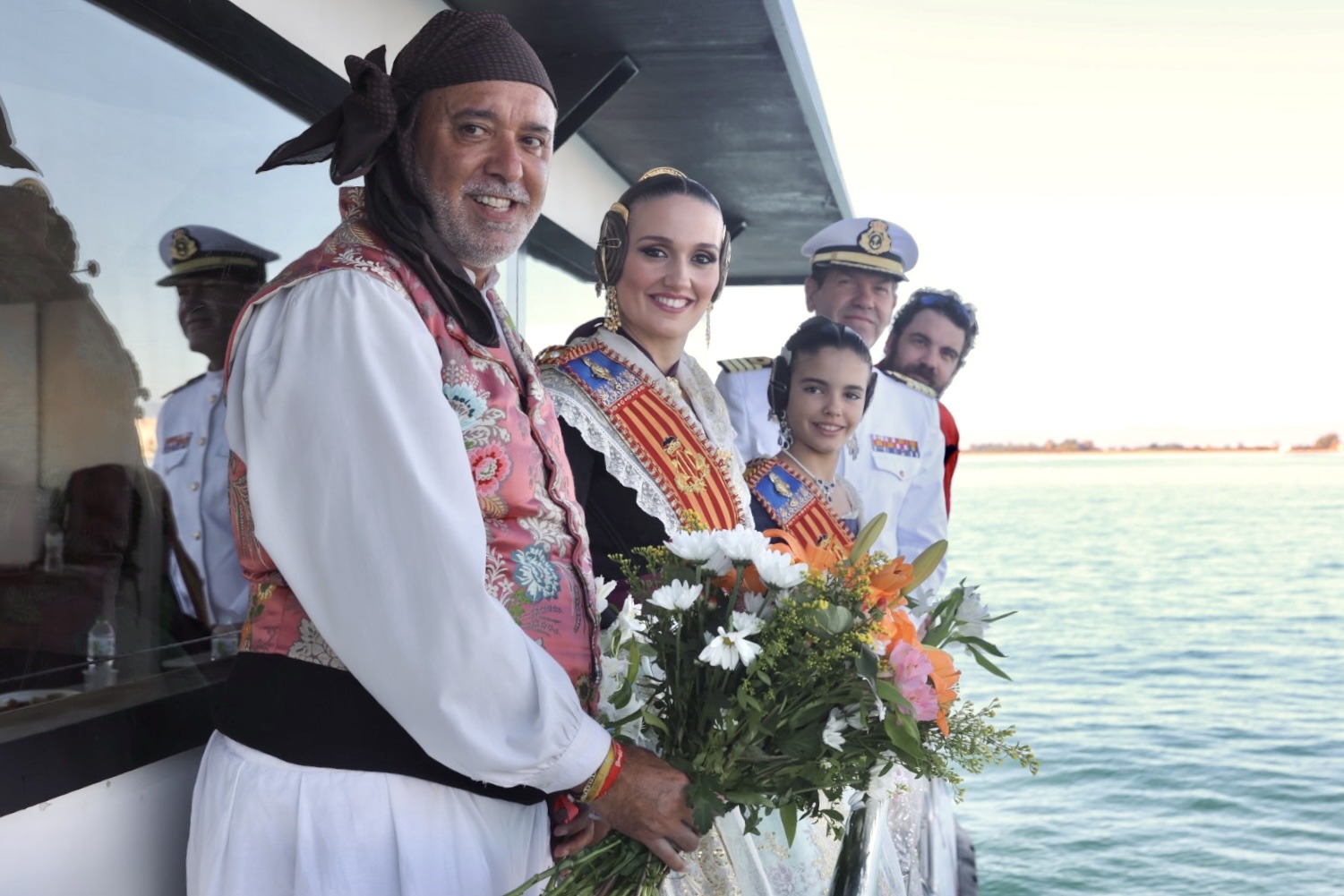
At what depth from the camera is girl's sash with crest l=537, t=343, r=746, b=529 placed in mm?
2617

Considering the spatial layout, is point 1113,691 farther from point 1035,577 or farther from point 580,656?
point 1035,577

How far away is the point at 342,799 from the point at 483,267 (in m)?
0.80

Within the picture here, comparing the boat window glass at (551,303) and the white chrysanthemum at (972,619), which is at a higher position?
the boat window glass at (551,303)

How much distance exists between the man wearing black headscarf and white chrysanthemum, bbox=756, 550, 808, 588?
26 cm

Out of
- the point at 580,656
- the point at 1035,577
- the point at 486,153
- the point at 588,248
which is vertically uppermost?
the point at 588,248

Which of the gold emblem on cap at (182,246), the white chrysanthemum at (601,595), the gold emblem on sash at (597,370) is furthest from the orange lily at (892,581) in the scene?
the gold emblem on cap at (182,246)

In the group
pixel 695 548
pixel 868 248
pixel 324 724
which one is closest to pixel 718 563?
pixel 695 548

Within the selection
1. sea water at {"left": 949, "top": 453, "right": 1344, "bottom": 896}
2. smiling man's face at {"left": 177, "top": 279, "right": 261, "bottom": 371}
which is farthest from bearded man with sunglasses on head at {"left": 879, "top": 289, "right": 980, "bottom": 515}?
sea water at {"left": 949, "top": 453, "right": 1344, "bottom": 896}

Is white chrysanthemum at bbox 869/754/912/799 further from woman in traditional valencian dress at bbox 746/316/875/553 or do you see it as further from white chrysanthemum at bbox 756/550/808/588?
woman in traditional valencian dress at bbox 746/316/875/553

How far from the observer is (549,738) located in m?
1.65

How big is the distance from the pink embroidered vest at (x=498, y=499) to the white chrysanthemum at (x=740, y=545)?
20cm

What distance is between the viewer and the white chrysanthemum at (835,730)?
1766 millimetres

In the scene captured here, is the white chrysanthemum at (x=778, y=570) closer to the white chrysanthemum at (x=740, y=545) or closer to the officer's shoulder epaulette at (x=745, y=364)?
the white chrysanthemum at (x=740, y=545)

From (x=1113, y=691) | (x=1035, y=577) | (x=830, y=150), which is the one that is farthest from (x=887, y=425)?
(x=1035, y=577)
